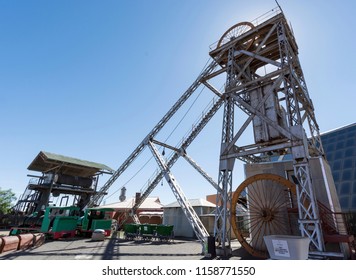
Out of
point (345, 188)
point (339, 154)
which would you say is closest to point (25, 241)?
point (345, 188)

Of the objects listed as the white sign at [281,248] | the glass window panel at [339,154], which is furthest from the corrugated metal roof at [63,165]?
the glass window panel at [339,154]

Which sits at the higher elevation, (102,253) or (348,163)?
(348,163)

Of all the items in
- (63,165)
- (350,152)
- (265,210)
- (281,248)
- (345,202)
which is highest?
(350,152)

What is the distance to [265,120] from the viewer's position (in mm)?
11836

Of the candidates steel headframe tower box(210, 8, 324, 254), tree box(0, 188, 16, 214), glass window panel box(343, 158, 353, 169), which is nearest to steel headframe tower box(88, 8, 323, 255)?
steel headframe tower box(210, 8, 324, 254)

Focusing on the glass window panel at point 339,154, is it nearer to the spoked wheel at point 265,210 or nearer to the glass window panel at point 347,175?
the glass window panel at point 347,175

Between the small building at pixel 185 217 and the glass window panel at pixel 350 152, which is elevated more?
the glass window panel at pixel 350 152

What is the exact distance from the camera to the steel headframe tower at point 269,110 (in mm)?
9633

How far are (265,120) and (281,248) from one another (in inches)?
285

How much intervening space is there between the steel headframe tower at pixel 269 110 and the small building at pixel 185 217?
10313 mm

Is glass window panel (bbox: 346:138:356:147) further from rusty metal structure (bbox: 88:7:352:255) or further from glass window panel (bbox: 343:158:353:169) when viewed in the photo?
rusty metal structure (bbox: 88:7:352:255)

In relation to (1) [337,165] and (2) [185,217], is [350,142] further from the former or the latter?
(2) [185,217]

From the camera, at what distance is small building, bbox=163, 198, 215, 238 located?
74.4 ft

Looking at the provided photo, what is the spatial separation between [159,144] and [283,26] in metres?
14.0
